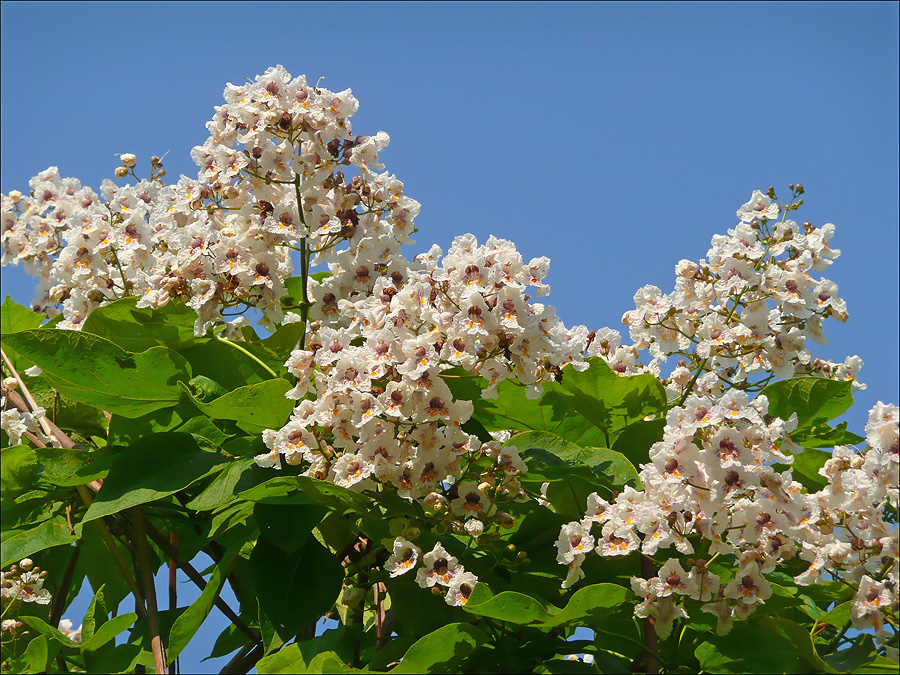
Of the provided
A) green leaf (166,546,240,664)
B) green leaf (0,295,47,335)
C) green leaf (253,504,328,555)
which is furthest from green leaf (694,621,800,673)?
green leaf (0,295,47,335)

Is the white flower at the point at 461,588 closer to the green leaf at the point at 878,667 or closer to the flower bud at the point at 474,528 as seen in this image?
the flower bud at the point at 474,528

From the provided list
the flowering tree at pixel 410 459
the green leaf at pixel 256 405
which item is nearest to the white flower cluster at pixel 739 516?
the flowering tree at pixel 410 459

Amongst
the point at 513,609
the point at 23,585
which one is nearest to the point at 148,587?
the point at 23,585

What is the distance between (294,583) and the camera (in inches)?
70.9

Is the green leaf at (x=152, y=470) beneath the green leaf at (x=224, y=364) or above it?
beneath

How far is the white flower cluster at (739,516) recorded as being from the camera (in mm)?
1584

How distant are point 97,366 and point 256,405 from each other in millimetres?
364

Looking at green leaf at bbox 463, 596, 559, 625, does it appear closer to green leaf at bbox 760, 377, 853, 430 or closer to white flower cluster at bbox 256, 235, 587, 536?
A: white flower cluster at bbox 256, 235, 587, 536

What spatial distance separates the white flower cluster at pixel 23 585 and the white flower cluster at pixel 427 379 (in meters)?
0.69

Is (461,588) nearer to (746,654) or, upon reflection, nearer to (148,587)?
(746,654)

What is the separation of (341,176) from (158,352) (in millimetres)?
561

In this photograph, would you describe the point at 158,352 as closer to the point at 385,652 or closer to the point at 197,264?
the point at 197,264

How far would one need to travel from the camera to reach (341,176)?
6.66 ft

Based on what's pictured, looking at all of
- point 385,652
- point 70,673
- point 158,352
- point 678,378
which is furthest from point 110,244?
point 678,378
